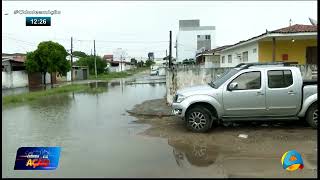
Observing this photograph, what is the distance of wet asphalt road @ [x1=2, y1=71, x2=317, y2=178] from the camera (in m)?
6.12

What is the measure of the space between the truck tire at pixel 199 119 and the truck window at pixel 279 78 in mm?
1870

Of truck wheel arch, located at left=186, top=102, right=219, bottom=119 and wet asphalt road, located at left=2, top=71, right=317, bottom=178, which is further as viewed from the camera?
truck wheel arch, located at left=186, top=102, right=219, bottom=119

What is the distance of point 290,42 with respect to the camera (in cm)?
1694

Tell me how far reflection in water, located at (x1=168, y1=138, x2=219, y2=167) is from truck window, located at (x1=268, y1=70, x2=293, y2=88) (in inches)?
104

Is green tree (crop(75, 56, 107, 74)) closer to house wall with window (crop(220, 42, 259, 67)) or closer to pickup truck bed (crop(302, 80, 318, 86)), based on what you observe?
house wall with window (crop(220, 42, 259, 67))

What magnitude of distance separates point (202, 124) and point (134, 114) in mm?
4453

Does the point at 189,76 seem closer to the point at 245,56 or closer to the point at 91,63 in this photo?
the point at 245,56

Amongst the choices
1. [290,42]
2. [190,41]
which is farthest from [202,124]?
[190,41]

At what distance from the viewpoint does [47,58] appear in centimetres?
3462

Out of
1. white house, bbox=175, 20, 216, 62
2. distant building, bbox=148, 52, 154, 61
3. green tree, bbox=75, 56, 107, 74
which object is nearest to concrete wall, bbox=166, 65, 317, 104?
green tree, bbox=75, 56, 107, 74

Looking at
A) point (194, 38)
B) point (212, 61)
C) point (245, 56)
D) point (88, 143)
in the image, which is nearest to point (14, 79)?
point (212, 61)

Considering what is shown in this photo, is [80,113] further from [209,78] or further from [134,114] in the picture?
[209,78]

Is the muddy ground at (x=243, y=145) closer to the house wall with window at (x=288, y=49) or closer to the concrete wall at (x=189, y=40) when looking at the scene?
the house wall with window at (x=288, y=49)

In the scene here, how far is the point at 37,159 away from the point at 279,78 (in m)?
6.47
